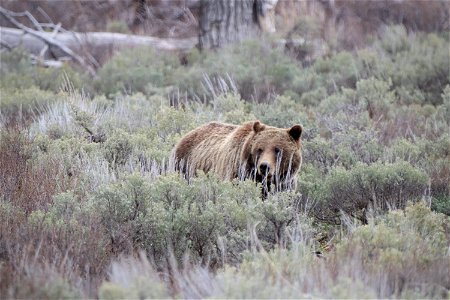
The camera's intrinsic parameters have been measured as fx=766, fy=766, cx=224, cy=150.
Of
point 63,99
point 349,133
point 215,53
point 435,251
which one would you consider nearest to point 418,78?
point 215,53

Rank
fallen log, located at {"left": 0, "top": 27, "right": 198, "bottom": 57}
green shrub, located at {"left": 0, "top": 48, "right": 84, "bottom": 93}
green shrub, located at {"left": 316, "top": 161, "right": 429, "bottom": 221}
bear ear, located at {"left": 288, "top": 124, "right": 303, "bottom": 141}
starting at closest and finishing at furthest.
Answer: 1. bear ear, located at {"left": 288, "top": 124, "right": 303, "bottom": 141}
2. green shrub, located at {"left": 316, "top": 161, "right": 429, "bottom": 221}
3. green shrub, located at {"left": 0, "top": 48, "right": 84, "bottom": 93}
4. fallen log, located at {"left": 0, "top": 27, "right": 198, "bottom": 57}

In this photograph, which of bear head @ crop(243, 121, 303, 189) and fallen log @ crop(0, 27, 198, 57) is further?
Result: fallen log @ crop(0, 27, 198, 57)

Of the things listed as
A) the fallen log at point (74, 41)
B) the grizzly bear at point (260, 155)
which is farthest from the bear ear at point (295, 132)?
the fallen log at point (74, 41)

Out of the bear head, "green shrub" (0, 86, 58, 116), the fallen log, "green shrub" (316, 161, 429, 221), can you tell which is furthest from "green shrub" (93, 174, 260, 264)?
the fallen log

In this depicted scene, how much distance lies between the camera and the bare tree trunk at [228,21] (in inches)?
654

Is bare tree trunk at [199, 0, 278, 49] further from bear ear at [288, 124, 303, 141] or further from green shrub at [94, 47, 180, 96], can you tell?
bear ear at [288, 124, 303, 141]

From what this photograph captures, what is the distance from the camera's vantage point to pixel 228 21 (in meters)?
16.7

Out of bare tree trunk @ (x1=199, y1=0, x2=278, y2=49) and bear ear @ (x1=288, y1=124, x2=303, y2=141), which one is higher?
bare tree trunk @ (x1=199, y1=0, x2=278, y2=49)

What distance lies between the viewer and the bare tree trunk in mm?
16609

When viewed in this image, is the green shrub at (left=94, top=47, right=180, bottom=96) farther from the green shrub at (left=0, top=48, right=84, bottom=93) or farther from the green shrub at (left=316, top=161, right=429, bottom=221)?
the green shrub at (left=316, top=161, right=429, bottom=221)

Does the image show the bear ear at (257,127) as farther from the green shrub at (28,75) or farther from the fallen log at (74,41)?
the fallen log at (74,41)

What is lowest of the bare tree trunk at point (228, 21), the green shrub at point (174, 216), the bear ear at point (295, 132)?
the green shrub at point (174, 216)

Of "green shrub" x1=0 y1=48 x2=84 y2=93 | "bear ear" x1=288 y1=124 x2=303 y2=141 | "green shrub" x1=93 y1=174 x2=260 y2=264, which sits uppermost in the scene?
"bear ear" x1=288 y1=124 x2=303 y2=141

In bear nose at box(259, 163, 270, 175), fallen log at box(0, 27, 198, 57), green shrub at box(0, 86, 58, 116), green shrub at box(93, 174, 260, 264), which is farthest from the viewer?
fallen log at box(0, 27, 198, 57)
